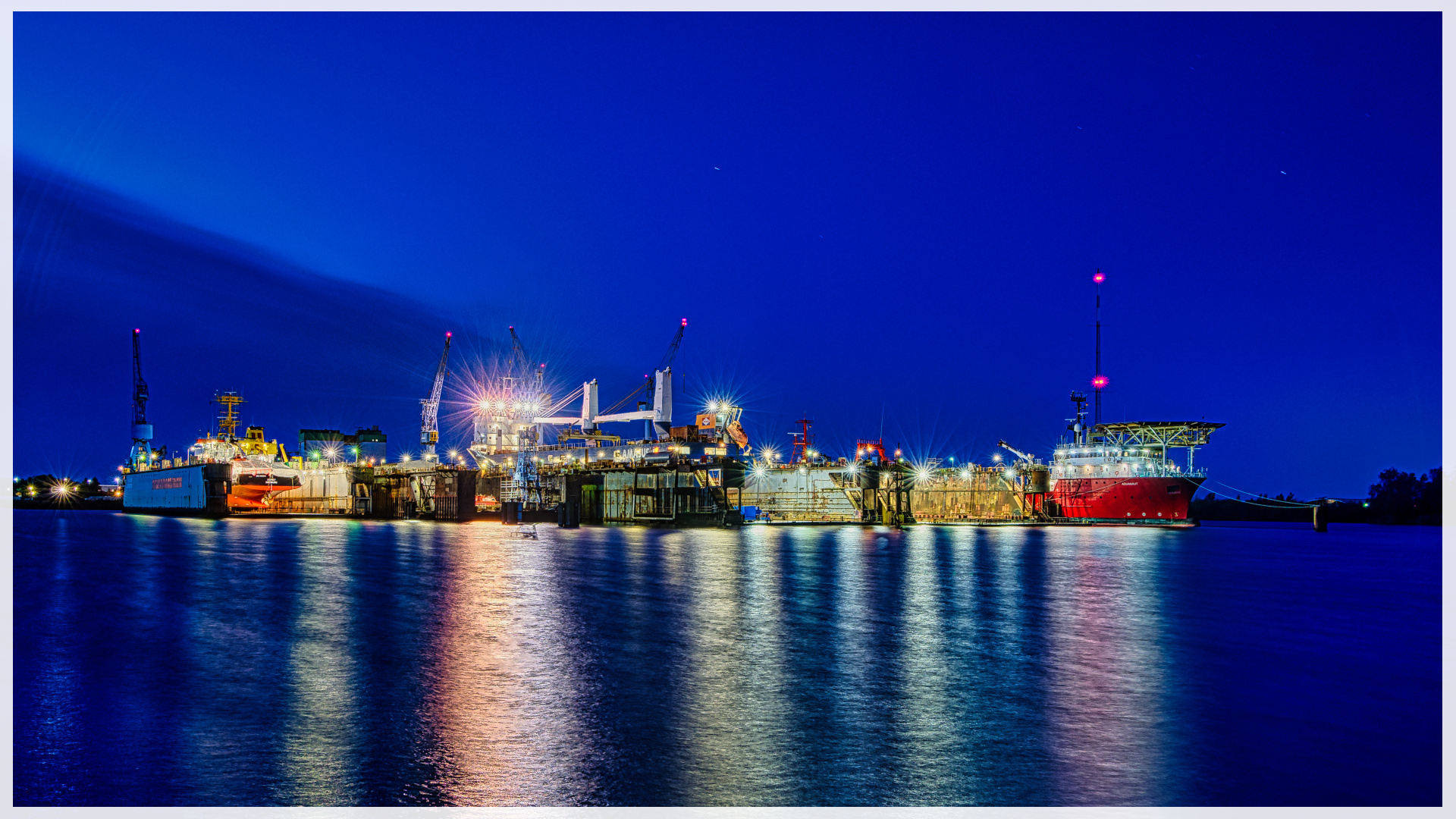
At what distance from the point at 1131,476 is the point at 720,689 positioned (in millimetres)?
113704

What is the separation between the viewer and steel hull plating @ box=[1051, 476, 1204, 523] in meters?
118

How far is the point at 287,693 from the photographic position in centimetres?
2055

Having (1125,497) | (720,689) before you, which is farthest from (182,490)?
(720,689)

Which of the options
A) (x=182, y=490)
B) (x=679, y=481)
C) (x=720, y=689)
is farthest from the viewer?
(x=182, y=490)

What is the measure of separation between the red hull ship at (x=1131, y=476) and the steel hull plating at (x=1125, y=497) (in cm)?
9

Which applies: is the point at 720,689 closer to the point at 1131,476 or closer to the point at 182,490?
the point at 1131,476

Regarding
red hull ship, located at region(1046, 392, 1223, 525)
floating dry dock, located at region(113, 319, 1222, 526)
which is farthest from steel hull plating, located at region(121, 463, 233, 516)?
red hull ship, located at region(1046, 392, 1223, 525)

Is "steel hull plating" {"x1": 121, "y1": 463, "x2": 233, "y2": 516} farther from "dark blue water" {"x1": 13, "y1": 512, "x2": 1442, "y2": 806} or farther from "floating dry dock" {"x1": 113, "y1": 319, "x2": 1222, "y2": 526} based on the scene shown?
"dark blue water" {"x1": 13, "y1": 512, "x2": 1442, "y2": 806}

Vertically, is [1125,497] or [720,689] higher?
[1125,497]

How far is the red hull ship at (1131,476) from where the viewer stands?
11869 cm

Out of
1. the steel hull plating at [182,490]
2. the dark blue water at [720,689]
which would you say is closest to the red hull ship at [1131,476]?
the dark blue water at [720,689]

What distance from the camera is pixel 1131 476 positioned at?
398 feet

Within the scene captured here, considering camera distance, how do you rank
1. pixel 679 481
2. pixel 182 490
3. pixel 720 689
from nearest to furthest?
pixel 720 689, pixel 679 481, pixel 182 490

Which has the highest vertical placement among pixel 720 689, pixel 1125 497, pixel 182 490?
pixel 182 490
